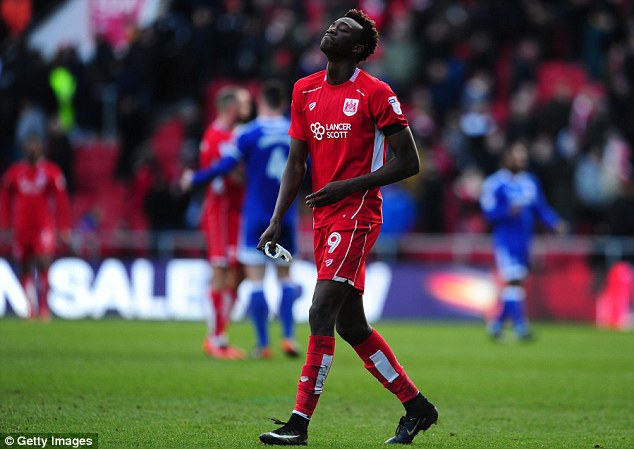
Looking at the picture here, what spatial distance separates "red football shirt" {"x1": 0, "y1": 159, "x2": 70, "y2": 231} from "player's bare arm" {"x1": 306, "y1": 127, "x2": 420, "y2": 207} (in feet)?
42.6

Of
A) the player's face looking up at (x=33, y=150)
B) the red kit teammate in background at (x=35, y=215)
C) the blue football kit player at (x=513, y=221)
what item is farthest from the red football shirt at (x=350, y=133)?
the red kit teammate in background at (x=35, y=215)

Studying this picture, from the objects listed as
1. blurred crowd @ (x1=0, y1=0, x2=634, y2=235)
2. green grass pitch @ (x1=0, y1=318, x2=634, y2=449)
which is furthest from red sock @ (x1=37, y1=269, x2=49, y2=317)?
green grass pitch @ (x1=0, y1=318, x2=634, y2=449)

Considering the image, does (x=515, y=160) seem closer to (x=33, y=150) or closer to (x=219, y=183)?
(x=219, y=183)

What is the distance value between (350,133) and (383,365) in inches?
56.3

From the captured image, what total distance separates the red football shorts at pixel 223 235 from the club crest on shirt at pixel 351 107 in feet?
21.8

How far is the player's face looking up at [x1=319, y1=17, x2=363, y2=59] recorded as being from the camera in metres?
7.09

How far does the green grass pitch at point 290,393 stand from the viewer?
7.34m

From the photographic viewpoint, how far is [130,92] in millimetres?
23500

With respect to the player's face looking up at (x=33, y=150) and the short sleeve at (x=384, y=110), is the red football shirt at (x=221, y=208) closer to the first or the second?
the player's face looking up at (x=33, y=150)

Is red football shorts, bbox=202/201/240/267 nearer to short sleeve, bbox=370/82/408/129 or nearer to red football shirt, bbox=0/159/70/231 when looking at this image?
red football shirt, bbox=0/159/70/231

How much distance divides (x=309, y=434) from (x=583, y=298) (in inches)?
576

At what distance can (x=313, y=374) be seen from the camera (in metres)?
6.93

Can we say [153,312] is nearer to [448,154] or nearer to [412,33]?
[448,154]

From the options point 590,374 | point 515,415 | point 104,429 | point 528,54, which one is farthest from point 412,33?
point 104,429
